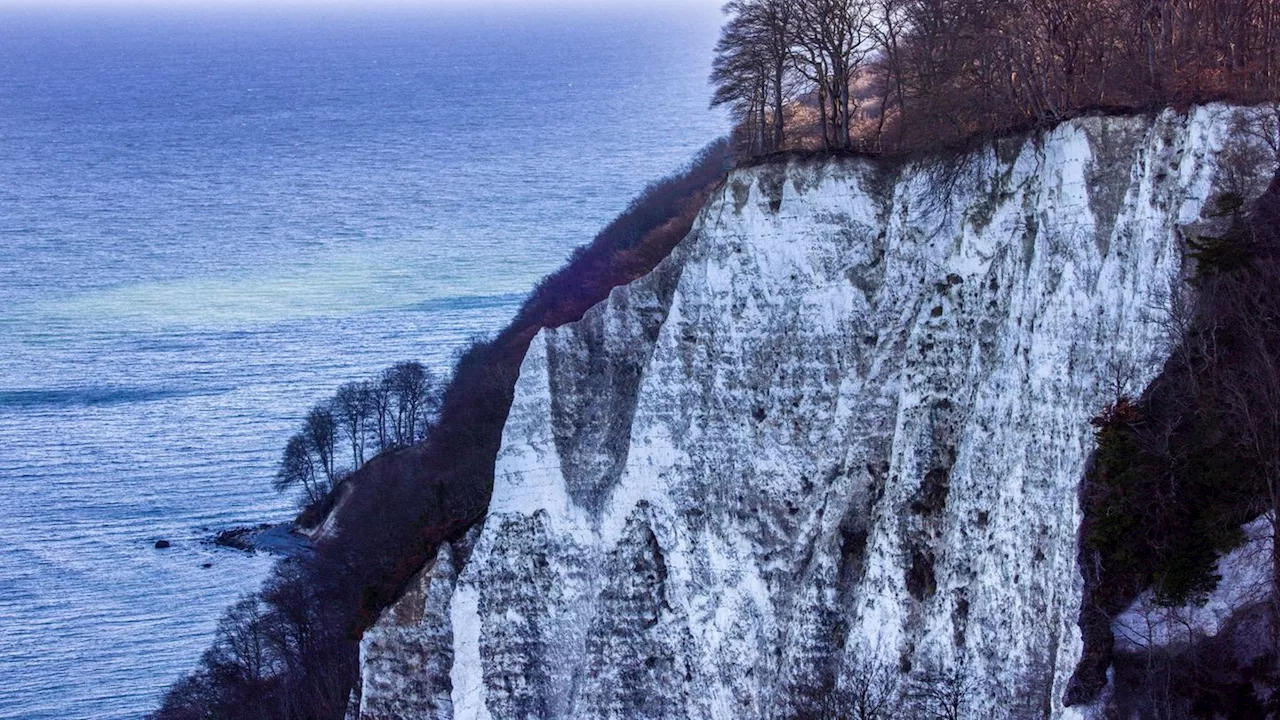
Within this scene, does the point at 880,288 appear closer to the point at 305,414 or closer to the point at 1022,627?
the point at 1022,627

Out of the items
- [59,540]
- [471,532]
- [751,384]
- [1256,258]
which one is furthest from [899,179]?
[59,540]

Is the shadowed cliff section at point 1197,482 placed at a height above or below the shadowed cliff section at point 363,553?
above

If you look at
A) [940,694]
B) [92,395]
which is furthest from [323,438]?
[940,694]

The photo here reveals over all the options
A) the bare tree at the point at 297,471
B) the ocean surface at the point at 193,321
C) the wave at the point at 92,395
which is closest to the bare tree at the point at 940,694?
the ocean surface at the point at 193,321

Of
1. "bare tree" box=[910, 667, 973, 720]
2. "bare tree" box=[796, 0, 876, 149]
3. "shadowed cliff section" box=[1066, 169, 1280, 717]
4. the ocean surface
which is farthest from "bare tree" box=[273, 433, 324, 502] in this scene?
"shadowed cliff section" box=[1066, 169, 1280, 717]

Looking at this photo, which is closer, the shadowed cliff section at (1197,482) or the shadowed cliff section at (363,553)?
the shadowed cliff section at (1197,482)

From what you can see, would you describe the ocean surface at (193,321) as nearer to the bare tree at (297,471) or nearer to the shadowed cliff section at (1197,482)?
the bare tree at (297,471)

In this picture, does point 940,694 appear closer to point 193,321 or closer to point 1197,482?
point 1197,482
